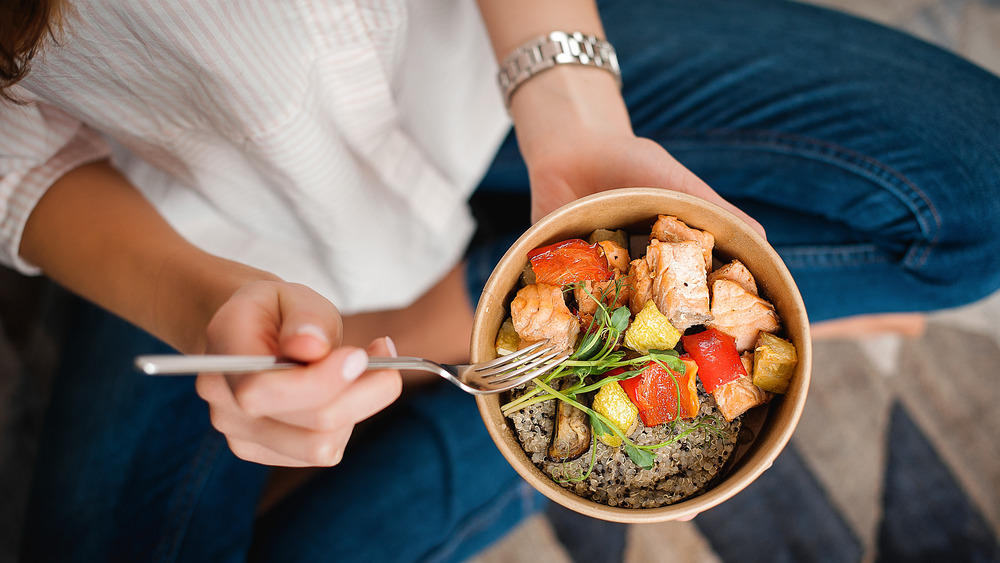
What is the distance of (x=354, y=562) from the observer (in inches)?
46.5

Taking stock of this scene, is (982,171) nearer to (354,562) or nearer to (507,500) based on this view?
(507,500)

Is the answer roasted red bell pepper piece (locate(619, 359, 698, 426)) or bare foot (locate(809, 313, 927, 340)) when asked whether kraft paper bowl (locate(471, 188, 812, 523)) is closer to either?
roasted red bell pepper piece (locate(619, 359, 698, 426))

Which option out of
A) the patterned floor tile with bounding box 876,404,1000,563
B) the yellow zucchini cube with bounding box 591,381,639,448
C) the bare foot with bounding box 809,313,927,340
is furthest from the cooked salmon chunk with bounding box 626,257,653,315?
the patterned floor tile with bounding box 876,404,1000,563

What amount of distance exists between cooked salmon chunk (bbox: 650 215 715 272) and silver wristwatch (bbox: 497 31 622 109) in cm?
40

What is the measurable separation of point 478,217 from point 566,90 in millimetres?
700

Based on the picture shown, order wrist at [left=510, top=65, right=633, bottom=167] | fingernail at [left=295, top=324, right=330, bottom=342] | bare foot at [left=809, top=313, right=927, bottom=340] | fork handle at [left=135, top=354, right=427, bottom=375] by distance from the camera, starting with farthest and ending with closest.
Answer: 1. bare foot at [left=809, top=313, right=927, bottom=340]
2. wrist at [left=510, top=65, right=633, bottom=167]
3. fingernail at [left=295, top=324, right=330, bottom=342]
4. fork handle at [left=135, top=354, right=427, bottom=375]

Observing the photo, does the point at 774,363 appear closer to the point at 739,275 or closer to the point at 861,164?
the point at 739,275

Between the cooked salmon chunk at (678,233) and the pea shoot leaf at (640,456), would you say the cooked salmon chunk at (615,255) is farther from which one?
the pea shoot leaf at (640,456)

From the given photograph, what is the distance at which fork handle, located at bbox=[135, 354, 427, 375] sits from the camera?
467 mm

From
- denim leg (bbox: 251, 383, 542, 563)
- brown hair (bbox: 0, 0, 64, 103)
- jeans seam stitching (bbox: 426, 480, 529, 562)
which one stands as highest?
brown hair (bbox: 0, 0, 64, 103)

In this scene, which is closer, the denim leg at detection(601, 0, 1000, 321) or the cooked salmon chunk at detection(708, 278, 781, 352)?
the cooked salmon chunk at detection(708, 278, 781, 352)

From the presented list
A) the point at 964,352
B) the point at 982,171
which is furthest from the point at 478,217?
the point at 964,352

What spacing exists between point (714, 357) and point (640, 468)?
18 cm

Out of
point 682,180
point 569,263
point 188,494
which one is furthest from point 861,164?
point 188,494
